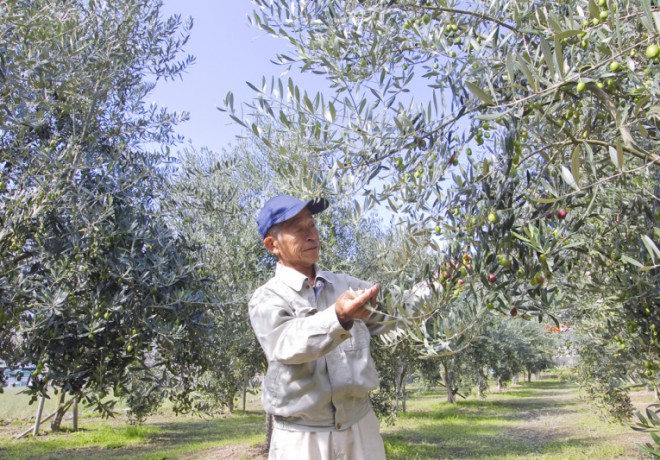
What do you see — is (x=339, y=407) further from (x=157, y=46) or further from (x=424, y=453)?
(x=424, y=453)

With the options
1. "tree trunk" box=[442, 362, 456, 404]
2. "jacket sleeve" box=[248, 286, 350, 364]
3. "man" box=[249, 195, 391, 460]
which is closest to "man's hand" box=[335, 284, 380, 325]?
"jacket sleeve" box=[248, 286, 350, 364]

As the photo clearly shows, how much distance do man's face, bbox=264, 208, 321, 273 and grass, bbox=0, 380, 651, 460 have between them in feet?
32.0

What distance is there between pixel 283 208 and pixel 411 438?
14.6 meters

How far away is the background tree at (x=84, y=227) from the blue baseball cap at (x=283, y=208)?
10.4 feet

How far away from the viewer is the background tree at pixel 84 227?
5281mm

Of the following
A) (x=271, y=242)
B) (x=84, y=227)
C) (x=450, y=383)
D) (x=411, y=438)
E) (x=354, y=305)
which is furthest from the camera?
(x=450, y=383)

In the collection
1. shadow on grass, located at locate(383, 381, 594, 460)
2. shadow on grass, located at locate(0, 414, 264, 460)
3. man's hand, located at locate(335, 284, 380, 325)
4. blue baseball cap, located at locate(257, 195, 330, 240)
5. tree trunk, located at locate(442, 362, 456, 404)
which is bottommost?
shadow on grass, located at locate(383, 381, 594, 460)

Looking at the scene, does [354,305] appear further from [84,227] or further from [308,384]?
[84,227]

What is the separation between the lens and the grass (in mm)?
12406

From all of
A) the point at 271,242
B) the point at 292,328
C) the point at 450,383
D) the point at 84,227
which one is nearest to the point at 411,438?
the point at 84,227

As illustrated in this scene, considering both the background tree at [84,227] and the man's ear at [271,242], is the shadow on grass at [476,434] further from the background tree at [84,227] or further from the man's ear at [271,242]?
the man's ear at [271,242]

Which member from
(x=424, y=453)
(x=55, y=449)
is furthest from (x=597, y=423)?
(x=55, y=449)

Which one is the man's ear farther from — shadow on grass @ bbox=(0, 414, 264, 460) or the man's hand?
Answer: shadow on grass @ bbox=(0, 414, 264, 460)

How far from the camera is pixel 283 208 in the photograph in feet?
8.39
